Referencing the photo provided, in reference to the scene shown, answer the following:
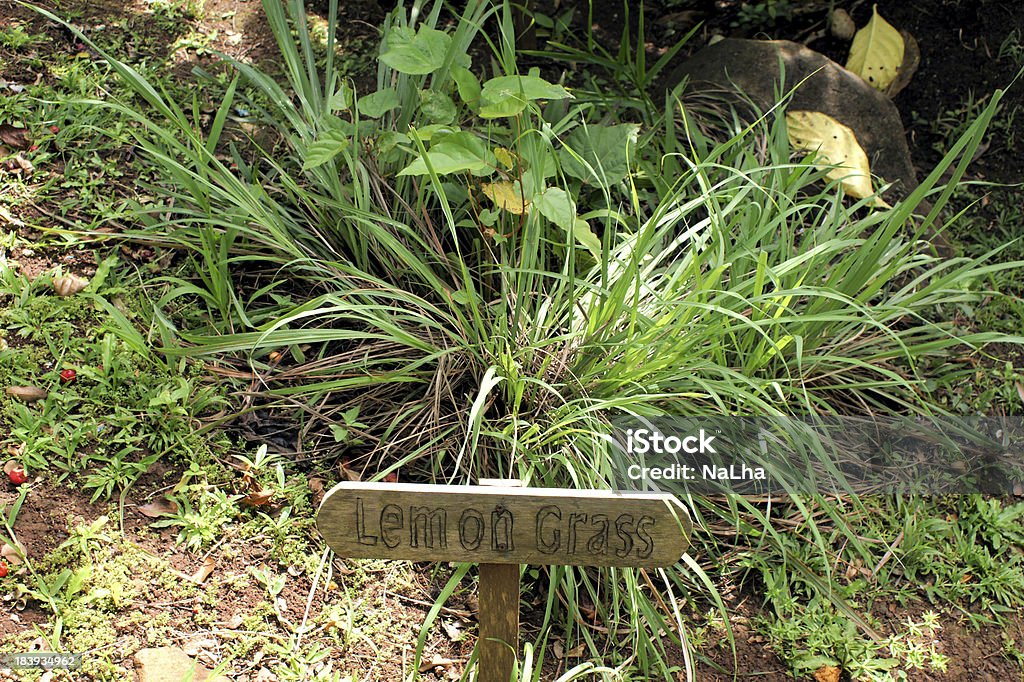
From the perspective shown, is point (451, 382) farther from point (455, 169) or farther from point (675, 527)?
point (675, 527)

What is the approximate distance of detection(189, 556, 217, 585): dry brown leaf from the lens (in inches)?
75.2

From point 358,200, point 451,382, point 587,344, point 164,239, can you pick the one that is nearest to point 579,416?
point 587,344

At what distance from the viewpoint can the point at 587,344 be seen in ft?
6.97

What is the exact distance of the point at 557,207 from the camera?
6.72 feet

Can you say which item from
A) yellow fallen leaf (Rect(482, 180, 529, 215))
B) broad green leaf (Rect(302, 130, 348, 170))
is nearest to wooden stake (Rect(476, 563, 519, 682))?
yellow fallen leaf (Rect(482, 180, 529, 215))

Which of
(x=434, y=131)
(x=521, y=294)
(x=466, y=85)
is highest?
(x=466, y=85)

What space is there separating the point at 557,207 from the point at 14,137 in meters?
1.69

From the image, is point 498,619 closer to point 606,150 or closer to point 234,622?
point 234,622

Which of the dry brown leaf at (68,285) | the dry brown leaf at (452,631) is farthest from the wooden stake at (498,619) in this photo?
the dry brown leaf at (68,285)

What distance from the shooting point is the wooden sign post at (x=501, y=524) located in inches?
55.3

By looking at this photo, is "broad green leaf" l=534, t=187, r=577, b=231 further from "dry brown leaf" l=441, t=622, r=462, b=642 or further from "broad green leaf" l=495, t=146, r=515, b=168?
"dry brown leaf" l=441, t=622, r=462, b=642

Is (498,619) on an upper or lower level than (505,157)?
lower

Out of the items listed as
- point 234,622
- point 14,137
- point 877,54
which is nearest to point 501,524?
point 234,622

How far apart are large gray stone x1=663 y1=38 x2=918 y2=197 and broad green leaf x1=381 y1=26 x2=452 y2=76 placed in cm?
110
